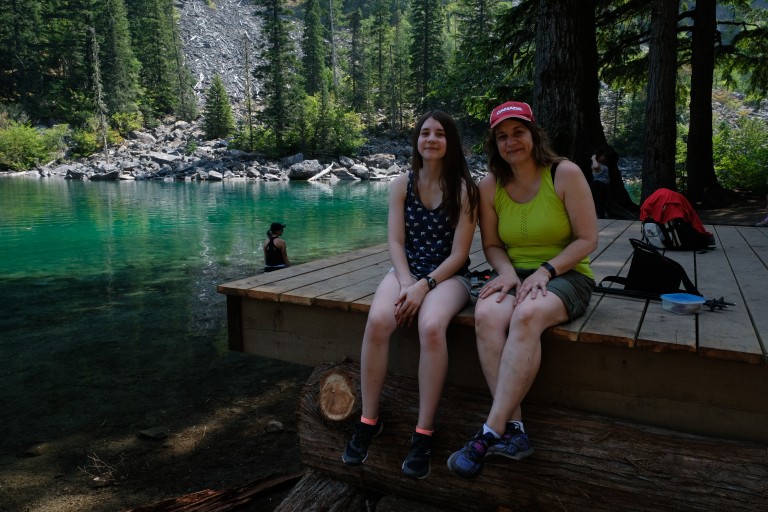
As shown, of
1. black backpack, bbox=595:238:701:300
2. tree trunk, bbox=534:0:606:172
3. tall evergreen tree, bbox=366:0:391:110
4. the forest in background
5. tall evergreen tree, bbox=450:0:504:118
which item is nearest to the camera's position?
Result: black backpack, bbox=595:238:701:300

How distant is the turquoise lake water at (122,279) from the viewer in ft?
19.3

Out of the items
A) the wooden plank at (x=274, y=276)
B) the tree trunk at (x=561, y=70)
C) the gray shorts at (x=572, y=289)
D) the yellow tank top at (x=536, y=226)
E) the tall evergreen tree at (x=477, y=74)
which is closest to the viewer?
the gray shorts at (x=572, y=289)

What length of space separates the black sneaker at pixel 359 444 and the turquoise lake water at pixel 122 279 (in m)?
3.04

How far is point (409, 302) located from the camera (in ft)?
9.11

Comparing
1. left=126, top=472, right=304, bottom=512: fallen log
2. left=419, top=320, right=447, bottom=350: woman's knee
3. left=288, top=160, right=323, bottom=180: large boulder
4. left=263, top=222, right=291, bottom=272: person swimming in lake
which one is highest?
left=288, top=160, right=323, bottom=180: large boulder

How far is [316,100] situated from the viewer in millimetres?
54500

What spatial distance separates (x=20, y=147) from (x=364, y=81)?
34.4 metres

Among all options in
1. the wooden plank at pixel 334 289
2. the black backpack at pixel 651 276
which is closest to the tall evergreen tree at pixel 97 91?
the wooden plank at pixel 334 289

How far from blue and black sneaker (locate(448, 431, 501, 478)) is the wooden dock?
0.55 metres

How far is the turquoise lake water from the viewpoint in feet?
19.3

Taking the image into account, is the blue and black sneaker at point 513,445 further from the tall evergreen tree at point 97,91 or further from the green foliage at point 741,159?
the tall evergreen tree at point 97,91

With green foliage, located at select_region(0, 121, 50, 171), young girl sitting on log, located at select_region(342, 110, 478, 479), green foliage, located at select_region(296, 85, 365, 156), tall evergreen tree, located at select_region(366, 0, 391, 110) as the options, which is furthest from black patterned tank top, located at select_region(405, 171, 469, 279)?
tall evergreen tree, located at select_region(366, 0, 391, 110)

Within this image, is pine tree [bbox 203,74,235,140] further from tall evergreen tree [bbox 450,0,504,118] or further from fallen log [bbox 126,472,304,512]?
fallen log [bbox 126,472,304,512]

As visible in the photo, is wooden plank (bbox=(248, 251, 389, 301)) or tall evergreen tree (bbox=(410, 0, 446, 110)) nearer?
wooden plank (bbox=(248, 251, 389, 301))
